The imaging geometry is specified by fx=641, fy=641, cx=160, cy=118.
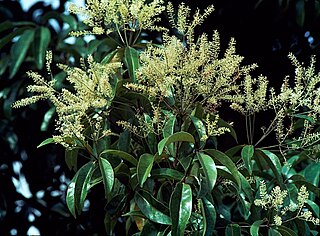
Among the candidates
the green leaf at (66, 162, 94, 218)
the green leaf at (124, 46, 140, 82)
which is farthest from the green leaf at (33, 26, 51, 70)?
the green leaf at (66, 162, 94, 218)

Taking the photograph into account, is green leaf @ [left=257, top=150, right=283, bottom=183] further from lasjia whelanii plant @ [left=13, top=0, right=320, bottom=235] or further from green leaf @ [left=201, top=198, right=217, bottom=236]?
green leaf @ [left=201, top=198, right=217, bottom=236]

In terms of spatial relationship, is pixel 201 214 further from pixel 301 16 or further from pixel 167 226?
pixel 301 16

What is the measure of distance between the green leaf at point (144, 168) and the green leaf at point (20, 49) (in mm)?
916

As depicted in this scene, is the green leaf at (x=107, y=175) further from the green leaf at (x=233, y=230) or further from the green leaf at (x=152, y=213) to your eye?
the green leaf at (x=233, y=230)

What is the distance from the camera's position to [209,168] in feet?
2.88

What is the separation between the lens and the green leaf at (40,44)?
1711 mm

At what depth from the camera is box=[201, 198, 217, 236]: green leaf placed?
0.91 m

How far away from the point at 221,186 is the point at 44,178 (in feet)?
3.25

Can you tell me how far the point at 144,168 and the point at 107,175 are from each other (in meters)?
0.05

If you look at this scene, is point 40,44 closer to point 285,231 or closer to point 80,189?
point 80,189

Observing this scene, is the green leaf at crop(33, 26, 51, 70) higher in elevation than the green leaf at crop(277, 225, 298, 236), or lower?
lower

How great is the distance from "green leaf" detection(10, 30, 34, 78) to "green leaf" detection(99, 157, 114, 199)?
0.89 metres

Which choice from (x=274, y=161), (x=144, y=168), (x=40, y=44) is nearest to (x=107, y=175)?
(x=144, y=168)

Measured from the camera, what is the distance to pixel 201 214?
0.94m
